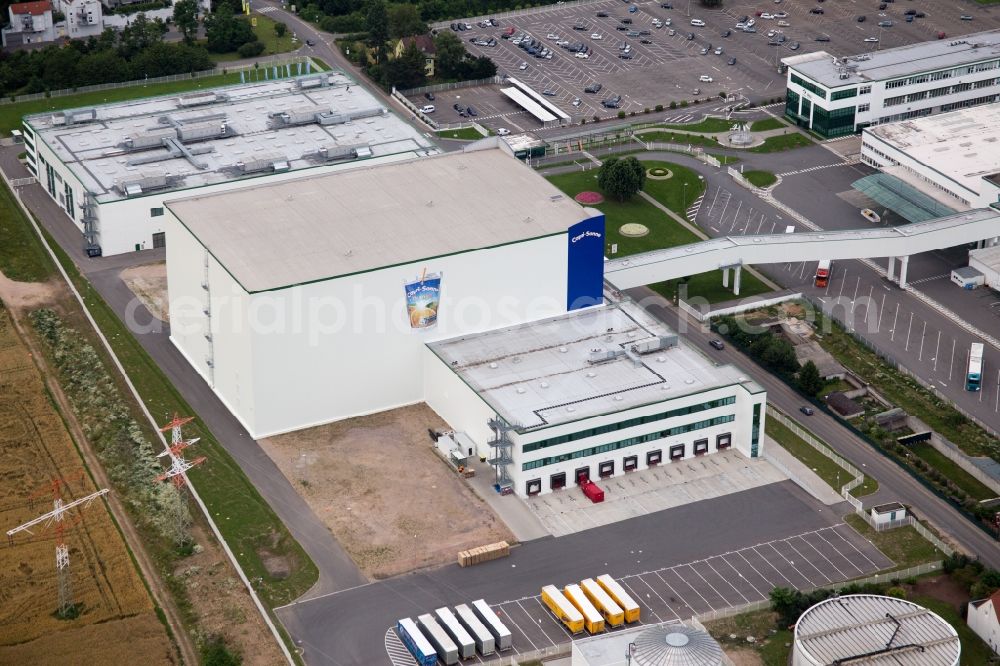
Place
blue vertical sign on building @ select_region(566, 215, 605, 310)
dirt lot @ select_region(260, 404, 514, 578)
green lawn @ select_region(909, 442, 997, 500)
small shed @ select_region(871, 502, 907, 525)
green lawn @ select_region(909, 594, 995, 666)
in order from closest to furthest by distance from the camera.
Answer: green lawn @ select_region(909, 594, 995, 666) → dirt lot @ select_region(260, 404, 514, 578) → small shed @ select_region(871, 502, 907, 525) → green lawn @ select_region(909, 442, 997, 500) → blue vertical sign on building @ select_region(566, 215, 605, 310)

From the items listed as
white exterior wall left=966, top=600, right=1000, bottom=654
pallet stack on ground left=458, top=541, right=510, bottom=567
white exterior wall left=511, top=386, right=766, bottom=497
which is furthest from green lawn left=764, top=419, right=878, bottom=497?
pallet stack on ground left=458, top=541, right=510, bottom=567

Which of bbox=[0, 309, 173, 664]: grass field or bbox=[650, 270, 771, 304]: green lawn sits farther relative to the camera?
bbox=[650, 270, 771, 304]: green lawn

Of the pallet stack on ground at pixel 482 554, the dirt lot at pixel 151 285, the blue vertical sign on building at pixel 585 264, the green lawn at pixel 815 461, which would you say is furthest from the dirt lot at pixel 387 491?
the dirt lot at pixel 151 285

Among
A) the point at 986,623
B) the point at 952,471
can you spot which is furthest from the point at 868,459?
the point at 986,623

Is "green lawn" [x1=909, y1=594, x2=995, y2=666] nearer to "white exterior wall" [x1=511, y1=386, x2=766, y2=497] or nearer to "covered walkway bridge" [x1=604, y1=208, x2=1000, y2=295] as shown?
"white exterior wall" [x1=511, y1=386, x2=766, y2=497]

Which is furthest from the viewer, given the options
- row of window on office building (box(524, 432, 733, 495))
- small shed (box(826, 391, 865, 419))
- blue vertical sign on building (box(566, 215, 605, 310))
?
blue vertical sign on building (box(566, 215, 605, 310))

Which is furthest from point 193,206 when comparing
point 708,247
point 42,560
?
point 708,247

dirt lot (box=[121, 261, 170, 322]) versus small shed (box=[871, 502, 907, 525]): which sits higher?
dirt lot (box=[121, 261, 170, 322])

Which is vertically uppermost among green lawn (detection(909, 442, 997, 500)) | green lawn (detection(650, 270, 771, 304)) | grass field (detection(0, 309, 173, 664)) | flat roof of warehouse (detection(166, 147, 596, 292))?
flat roof of warehouse (detection(166, 147, 596, 292))
